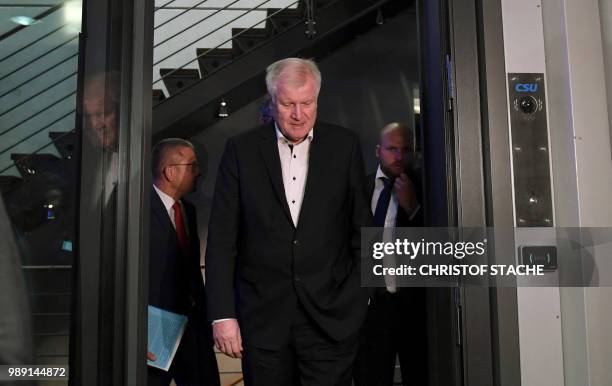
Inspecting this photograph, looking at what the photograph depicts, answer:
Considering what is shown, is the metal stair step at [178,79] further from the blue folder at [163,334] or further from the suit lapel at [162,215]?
the blue folder at [163,334]

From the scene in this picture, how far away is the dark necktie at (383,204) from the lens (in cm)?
285

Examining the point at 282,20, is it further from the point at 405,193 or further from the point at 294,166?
the point at 294,166

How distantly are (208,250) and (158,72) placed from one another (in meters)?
3.70

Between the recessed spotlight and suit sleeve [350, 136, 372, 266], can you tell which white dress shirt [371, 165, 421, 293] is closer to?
suit sleeve [350, 136, 372, 266]

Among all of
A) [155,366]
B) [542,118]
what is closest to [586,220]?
[542,118]

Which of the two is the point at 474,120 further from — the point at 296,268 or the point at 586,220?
the point at 296,268

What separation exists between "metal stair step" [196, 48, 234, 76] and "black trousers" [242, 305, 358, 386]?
140 inches

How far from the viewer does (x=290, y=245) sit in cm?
201

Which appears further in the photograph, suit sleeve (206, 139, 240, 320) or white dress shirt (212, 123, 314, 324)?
white dress shirt (212, 123, 314, 324)

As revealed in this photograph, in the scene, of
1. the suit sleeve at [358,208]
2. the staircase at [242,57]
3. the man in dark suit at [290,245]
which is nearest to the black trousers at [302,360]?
the man in dark suit at [290,245]

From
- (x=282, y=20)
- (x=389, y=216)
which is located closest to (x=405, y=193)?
(x=389, y=216)

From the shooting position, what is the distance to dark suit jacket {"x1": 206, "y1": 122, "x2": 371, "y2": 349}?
198 centimetres

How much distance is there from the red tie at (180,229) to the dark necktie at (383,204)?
2.89ft
